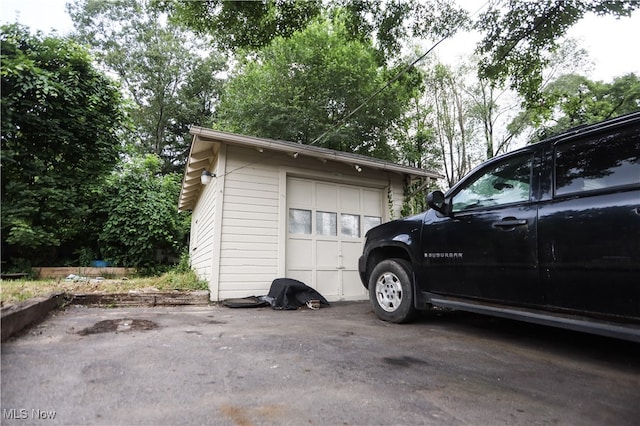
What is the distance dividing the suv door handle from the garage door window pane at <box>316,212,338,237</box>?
13.0 ft

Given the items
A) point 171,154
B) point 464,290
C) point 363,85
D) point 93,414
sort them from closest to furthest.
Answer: point 93,414 → point 464,290 → point 363,85 → point 171,154

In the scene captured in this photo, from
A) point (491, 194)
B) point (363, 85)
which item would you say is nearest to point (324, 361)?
point (491, 194)

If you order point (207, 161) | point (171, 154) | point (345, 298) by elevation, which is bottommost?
point (345, 298)

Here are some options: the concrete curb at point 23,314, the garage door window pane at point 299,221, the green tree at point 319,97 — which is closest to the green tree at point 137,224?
the green tree at point 319,97

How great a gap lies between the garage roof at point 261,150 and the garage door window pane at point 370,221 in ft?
3.56

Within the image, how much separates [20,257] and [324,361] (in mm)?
9950

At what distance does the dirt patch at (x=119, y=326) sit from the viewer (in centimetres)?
313

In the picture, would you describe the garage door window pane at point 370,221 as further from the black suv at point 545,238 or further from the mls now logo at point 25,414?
the mls now logo at point 25,414

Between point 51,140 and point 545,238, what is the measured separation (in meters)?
10.6

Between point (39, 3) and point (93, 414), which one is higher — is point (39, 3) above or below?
above

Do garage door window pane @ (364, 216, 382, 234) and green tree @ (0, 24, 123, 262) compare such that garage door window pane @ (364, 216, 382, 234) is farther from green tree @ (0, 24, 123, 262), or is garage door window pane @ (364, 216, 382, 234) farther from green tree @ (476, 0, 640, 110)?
green tree @ (0, 24, 123, 262)

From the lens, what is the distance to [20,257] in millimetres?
8492

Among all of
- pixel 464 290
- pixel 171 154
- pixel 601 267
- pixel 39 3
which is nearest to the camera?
pixel 601 267

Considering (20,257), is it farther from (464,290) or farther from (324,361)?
(464,290)
